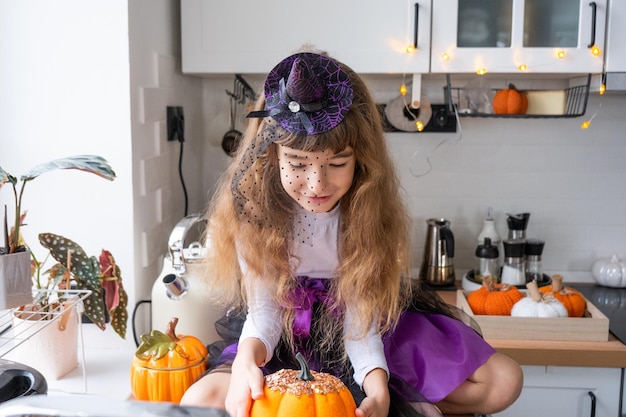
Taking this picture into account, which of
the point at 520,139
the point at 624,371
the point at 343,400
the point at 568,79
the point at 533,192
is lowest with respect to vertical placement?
the point at 624,371

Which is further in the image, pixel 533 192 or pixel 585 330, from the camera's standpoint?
pixel 533 192

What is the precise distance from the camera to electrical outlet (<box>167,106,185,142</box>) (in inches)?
77.7

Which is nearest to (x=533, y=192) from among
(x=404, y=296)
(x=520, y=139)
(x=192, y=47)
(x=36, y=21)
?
(x=520, y=139)

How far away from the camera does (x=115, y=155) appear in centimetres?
167

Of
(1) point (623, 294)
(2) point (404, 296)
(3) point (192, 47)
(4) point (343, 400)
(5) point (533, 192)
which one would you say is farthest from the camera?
(5) point (533, 192)

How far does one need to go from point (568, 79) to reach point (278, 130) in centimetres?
126

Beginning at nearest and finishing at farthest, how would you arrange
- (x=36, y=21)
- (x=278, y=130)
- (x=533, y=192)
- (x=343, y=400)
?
(x=343, y=400), (x=278, y=130), (x=36, y=21), (x=533, y=192)

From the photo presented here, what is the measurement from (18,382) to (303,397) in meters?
0.39

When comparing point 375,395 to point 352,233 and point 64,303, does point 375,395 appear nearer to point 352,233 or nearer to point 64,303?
point 352,233

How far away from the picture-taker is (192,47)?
6.48ft

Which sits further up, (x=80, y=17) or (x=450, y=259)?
(x=80, y=17)

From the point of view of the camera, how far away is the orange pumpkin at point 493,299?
6.18ft

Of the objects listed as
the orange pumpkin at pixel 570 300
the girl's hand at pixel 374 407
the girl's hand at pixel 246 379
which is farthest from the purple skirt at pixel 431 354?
the orange pumpkin at pixel 570 300

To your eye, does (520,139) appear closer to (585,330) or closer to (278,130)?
(585,330)
